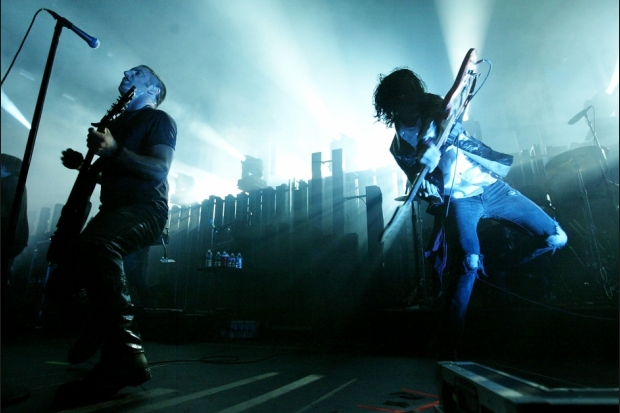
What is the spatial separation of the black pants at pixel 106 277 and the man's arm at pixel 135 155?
0.29 meters

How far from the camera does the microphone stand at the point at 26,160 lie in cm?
164

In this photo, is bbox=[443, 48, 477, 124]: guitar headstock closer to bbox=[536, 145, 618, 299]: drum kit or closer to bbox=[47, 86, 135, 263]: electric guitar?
bbox=[47, 86, 135, 263]: electric guitar

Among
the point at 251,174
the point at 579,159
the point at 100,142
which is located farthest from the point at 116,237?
the point at 251,174

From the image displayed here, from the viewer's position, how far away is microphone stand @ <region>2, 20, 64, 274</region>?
64.7 inches

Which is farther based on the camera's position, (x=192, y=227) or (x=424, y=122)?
(x=192, y=227)

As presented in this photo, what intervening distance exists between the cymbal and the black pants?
6.29m

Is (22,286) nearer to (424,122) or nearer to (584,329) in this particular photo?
(424,122)

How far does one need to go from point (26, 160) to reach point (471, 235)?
9.82 feet

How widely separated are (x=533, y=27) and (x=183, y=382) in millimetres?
9143

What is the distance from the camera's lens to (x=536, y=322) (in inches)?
117

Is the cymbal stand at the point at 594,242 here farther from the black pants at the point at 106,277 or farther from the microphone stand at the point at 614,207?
the black pants at the point at 106,277

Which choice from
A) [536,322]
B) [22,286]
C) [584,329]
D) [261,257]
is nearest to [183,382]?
[536,322]

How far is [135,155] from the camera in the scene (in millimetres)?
1736

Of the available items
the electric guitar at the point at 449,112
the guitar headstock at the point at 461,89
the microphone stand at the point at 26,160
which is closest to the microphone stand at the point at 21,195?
the microphone stand at the point at 26,160
